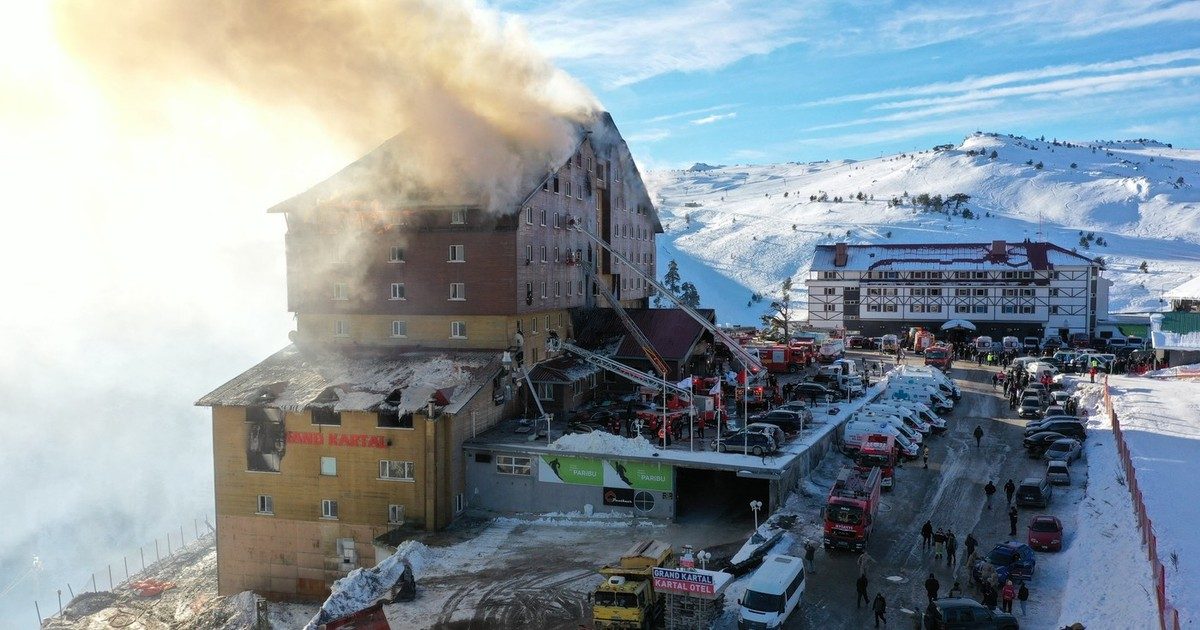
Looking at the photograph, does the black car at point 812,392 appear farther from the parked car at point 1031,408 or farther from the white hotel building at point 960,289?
the white hotel building at point 960,289

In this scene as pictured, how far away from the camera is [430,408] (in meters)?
33.4

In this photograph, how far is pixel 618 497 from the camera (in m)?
33.5

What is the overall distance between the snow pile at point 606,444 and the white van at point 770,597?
443 inches

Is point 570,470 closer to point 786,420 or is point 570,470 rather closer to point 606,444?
point 606,444

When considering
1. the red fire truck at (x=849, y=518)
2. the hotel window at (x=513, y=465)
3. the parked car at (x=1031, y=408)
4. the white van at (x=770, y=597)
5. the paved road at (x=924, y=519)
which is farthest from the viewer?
the parked car at (x=1031, y=408)

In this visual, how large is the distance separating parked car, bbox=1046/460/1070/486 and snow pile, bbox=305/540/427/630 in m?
→ 24.9

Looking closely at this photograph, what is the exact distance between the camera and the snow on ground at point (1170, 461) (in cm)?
2162

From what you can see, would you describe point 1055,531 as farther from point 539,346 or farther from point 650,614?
point 539,346

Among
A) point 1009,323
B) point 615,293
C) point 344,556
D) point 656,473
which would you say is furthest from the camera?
point 1009,323

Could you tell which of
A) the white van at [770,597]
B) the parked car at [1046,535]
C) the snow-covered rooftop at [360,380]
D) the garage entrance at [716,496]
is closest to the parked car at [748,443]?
the garage entrance at [716,496]

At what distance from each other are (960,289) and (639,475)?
6243cm

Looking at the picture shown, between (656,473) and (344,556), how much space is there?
1342 cm

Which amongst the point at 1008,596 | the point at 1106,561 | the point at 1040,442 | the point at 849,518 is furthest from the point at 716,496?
the point at 1040,442

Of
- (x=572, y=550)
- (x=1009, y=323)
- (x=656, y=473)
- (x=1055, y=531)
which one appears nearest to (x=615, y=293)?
(x=656, y=473)
